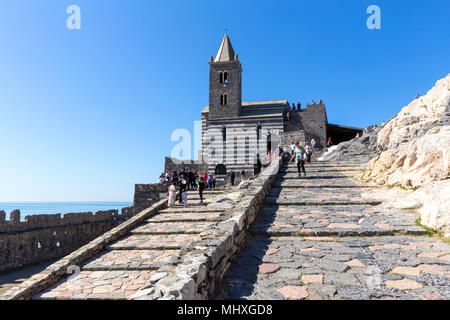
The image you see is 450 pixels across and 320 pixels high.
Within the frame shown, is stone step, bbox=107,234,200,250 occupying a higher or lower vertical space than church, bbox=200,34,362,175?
lower

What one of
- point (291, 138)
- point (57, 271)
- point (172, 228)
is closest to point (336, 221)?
point (172, 228)

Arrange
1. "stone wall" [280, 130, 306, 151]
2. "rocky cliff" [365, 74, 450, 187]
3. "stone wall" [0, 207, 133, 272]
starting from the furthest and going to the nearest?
"stone wall" [280, 130, 306, 151]
"stone wall" [0, 207, 133, 272]
"rocky cliff" [365, 74, 450, 187]

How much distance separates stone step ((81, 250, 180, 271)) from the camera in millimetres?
6785

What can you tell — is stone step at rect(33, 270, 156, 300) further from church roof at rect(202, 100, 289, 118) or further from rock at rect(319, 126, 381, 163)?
church roof at rect(202, 100, 289, 118)

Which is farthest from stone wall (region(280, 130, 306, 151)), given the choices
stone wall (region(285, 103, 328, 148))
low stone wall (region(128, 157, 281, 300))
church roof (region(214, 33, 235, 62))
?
low stone wall (region(128, 157, 281, 300))

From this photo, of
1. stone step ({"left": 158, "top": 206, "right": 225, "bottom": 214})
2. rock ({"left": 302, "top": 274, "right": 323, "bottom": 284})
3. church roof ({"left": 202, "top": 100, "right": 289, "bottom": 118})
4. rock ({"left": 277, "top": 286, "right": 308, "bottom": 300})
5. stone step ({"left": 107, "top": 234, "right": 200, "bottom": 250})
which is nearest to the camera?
rock ({"left": 277, "top": 286, "right": 308, "bottom": 300})

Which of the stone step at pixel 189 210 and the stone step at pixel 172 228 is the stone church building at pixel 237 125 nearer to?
the stone step at pixel 189 210

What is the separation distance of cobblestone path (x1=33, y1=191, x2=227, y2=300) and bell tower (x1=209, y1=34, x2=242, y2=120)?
2627 centimetres

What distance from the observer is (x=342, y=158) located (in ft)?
61.1

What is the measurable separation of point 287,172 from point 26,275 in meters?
16.4

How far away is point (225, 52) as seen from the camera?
3806cm

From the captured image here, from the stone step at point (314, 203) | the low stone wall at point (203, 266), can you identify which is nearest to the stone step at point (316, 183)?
the stone step at point (314, 203)
